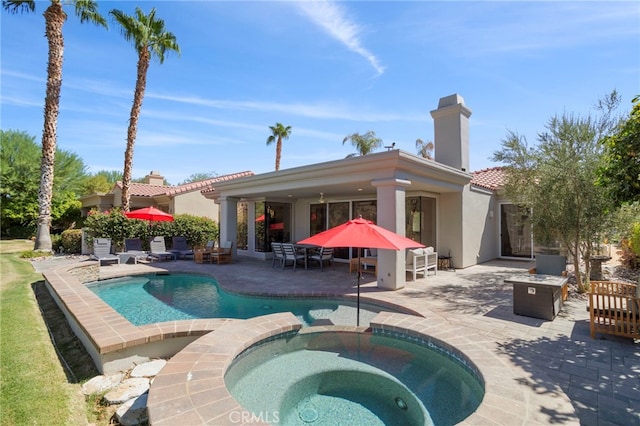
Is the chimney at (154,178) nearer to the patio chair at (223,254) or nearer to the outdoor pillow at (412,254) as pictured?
the patio chair at (223,254)

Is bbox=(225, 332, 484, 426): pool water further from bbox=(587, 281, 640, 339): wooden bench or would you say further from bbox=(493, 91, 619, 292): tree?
bbox=(493, 91, 619, 292): tree

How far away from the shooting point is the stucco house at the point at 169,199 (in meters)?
22.7

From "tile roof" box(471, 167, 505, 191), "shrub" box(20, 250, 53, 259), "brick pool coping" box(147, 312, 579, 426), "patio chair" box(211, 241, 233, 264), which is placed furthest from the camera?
"shrub" box(20, 250, 53, 259)

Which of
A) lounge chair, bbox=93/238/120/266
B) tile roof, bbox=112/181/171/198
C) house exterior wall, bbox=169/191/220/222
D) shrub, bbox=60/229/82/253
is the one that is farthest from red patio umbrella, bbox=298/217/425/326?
tile roof, bbox=112/181/171/198

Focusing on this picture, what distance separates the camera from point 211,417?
3107mm

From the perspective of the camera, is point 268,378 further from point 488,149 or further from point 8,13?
point 8,13

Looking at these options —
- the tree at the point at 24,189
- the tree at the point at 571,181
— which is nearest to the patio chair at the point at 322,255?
the tree at the point at 571,181

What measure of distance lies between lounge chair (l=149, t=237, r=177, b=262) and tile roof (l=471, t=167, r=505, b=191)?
15660mm

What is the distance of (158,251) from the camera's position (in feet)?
54.9

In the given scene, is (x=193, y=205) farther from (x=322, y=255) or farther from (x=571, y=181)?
(x=571, y=181)

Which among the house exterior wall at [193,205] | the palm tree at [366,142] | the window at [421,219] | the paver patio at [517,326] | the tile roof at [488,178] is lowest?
the paver patio at [517,326]

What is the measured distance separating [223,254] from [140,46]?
1336 centimetres

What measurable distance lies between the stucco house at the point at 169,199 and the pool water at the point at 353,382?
17257 mm

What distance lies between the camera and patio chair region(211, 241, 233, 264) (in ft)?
49.7
